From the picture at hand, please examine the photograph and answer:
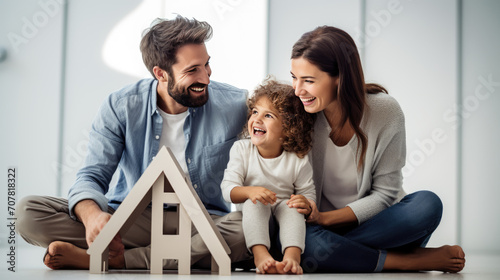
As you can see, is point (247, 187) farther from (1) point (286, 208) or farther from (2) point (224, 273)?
(2) point (224, 273)

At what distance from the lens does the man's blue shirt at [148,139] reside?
5.86ft

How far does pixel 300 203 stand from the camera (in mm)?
1494

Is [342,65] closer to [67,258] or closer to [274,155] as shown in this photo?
[274,155]

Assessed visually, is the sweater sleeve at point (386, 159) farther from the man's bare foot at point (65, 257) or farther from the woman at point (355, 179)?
the man's bare foot at point (65, 257)

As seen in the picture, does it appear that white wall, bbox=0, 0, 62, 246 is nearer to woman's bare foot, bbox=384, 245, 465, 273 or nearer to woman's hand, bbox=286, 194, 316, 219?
woman's hand, bbox=286, 194, 316, 219

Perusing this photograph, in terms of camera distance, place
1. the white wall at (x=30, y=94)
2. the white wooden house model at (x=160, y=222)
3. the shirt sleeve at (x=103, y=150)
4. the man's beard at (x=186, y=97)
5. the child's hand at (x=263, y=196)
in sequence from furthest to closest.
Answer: the white wall at (x=30, y=94) < the man's beard at (x=186, y=97) < the shirt sleeve at (x=103, y=150) < the child's hand at (x=263, y=196) < the white wooden house model at (x=160, y=222)

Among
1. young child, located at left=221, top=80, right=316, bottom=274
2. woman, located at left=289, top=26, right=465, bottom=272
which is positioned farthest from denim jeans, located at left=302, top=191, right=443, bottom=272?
young child, located at left=221, top=80, right=316, bottom=274

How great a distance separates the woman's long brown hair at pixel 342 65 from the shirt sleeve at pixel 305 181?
16cm

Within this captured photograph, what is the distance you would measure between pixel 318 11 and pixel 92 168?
239cm

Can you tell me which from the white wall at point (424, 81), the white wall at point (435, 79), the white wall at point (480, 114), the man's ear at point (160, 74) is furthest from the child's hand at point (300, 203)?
the white wall at point (480, 114)

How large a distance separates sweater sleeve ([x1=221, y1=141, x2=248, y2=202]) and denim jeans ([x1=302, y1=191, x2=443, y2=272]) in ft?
0.81

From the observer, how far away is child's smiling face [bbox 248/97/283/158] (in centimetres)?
167

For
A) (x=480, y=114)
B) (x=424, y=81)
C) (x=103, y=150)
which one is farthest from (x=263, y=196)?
(x=480, y=114)

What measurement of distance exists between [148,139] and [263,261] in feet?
2.07
